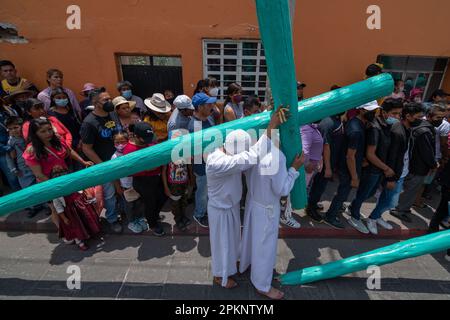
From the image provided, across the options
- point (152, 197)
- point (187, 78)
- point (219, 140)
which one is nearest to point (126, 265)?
point (152, 197)

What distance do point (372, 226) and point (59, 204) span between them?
4046 mm

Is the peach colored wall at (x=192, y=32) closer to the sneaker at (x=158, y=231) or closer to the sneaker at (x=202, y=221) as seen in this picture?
the sneaker at (x=202, y=221)

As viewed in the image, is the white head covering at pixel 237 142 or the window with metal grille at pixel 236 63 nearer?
the white head covering at pixel 237 142

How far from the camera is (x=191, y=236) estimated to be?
3.51m

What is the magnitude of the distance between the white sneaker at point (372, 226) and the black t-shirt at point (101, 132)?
3.67 m

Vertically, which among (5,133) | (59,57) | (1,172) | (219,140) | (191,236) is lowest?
(191,236)

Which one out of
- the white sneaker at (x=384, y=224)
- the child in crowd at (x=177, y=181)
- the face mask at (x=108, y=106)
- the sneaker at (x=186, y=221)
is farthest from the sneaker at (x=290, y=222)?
the face mask at (x=108, y=106)

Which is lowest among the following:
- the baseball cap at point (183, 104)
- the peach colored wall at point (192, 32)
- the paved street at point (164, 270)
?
the paved street at point (164, 270)

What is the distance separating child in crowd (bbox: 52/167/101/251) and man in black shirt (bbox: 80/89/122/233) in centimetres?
26

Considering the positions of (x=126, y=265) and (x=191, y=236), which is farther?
(x=191, y=236)

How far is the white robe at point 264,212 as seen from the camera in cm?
217

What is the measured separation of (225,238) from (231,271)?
0.45 meters

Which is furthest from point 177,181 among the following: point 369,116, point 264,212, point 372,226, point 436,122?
point 436,122

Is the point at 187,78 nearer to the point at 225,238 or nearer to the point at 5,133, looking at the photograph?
the point at 5,133
